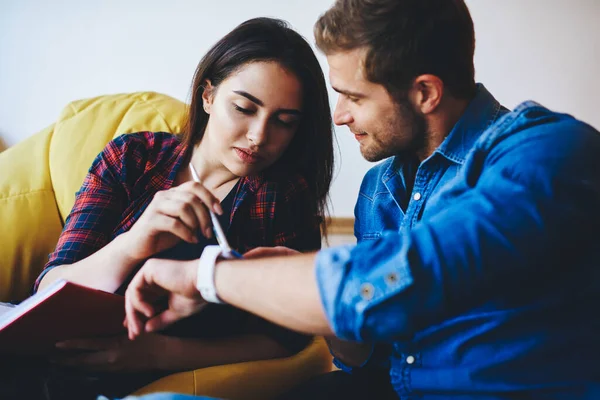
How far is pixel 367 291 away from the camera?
60 cm

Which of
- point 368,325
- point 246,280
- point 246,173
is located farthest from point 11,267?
point 368,325

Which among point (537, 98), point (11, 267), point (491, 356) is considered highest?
point (537, 98)

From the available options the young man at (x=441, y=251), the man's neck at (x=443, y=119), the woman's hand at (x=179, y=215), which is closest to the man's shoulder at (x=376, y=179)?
the young man at (x=441, y=251)

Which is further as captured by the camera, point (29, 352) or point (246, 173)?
point (246, 173)

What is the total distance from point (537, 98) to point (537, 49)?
0.15 meters

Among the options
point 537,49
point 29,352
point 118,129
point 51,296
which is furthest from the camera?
point 537,49

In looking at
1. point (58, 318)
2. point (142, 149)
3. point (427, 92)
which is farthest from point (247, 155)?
point (58, 318)

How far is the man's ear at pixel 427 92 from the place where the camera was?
3.12 feet

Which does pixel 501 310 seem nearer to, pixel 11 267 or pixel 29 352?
pixel 29 352

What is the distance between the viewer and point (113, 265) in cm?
103

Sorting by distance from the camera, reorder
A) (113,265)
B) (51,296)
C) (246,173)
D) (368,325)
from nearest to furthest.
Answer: (368,325) < (51,296) < (113,265) < (246,173)

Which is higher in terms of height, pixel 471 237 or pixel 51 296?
pixel 471 237

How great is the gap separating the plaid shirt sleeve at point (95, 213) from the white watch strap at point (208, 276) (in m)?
0.53

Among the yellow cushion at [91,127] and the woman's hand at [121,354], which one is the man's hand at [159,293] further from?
the yellow cushion at [91,127]
